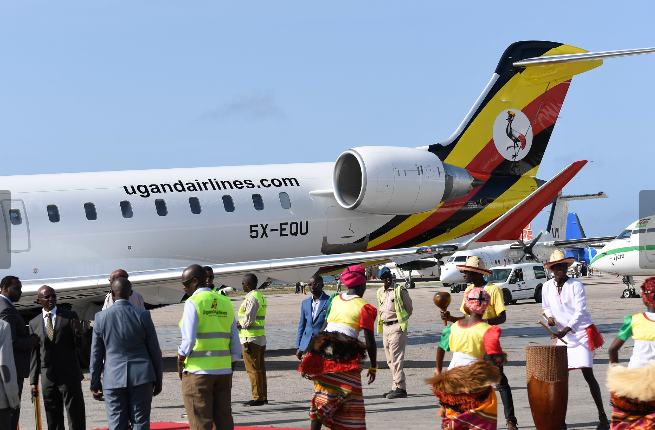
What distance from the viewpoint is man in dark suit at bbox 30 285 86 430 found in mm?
8688

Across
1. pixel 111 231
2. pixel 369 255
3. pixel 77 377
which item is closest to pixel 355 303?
pixel 77 377

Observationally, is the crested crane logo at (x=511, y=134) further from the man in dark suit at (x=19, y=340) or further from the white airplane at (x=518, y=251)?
the white airplane at (x=518, y=251)

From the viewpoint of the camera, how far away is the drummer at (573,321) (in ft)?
30.6

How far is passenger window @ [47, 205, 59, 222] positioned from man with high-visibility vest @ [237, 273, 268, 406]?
6.00 meters

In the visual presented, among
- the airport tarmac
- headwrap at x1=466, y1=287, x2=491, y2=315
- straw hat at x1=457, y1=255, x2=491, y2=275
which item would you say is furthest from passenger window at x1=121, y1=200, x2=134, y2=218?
headwrap at x1=466, y1=287, x2=491, y2=315

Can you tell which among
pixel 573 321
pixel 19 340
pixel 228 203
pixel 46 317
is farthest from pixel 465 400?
pixel 228 203

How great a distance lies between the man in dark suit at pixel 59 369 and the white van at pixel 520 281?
92.3 feet

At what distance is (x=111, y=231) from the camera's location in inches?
654

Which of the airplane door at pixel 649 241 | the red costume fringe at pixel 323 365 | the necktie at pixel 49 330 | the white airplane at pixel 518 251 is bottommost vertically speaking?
the white airplane at pixel 518 251

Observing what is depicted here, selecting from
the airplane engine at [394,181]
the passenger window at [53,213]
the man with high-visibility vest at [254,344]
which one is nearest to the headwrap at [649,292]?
the man with high-visibility vest at [254,344]

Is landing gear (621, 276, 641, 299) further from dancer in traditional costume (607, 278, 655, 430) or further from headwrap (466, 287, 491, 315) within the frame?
dancer in traditional costume (607, 278, 655, 430)

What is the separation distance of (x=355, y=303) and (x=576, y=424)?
10.5 feet

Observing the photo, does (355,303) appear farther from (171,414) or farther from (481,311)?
(171,414)

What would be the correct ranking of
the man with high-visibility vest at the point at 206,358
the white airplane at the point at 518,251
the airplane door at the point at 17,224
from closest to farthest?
1. the man with high-visibility vest at the point at 206,358
2. the airplane door at the point at 17,224
3. the white airplane at the point at 518,251
